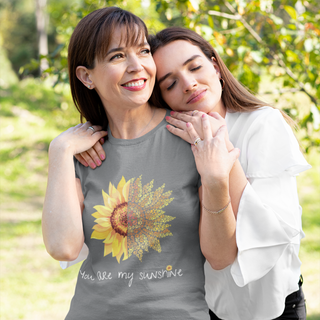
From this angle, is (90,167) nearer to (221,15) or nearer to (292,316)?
(292,316)

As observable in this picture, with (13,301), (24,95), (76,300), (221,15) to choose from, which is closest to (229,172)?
(76,300)

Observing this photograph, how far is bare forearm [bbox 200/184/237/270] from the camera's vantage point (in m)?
1.50

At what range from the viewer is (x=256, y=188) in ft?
5.51

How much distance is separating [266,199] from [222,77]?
0.75 metres

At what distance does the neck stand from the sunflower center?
365 mm

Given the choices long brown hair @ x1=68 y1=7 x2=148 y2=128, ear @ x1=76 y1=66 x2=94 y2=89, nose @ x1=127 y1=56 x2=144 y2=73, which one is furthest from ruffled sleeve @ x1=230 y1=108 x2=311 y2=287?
ear @ x1=76 y1=66 x2=94 y2=89

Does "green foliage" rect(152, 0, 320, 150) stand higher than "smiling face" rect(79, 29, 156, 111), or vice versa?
"smiling face" rect(79, 29, 156, 111)

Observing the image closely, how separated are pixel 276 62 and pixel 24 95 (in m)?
10.2

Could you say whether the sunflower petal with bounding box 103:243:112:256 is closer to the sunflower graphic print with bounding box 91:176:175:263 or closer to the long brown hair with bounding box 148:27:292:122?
the sunflower graphic print with bounding box 91:176:175:263

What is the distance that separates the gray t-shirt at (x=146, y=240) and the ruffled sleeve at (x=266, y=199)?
0.22 meters

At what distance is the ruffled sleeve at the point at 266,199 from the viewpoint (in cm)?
158

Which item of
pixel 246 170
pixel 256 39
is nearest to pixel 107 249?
pixel 246 170

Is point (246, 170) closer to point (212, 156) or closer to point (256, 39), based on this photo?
point (212, 156)

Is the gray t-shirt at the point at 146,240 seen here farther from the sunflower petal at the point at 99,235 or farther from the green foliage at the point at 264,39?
the green foliage at the point at 264,39
